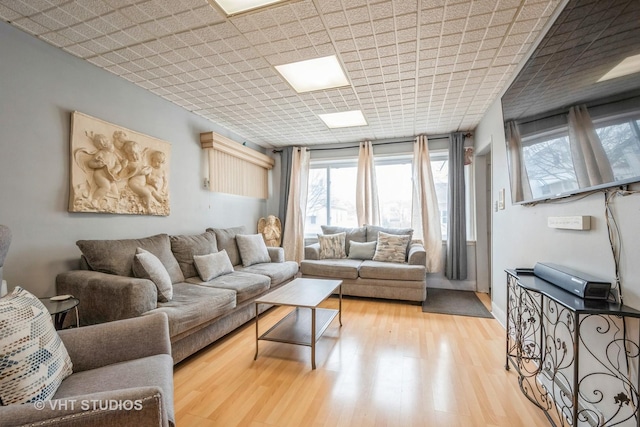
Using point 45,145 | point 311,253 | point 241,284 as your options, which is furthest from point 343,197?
point 45,145

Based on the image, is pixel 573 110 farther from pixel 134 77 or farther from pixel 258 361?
pixel 134 77

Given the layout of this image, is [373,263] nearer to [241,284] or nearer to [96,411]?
[241,284]

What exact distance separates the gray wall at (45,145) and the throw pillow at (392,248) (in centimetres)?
290

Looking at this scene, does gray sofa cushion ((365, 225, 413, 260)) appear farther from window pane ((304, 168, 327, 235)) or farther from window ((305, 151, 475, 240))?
window pane ((304, 168, 327, 235))

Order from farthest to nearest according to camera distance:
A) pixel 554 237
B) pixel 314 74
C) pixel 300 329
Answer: pixel 314 74, pixel 300 329, pixel 554 237

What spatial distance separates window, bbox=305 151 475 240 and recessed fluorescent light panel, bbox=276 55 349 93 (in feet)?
7.26

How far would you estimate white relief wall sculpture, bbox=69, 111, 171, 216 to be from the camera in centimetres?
216

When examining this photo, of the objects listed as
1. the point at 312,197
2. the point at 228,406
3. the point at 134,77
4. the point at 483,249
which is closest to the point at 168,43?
the point at 134,77

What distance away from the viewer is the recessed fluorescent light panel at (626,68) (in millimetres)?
957

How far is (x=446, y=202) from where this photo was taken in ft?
13.9

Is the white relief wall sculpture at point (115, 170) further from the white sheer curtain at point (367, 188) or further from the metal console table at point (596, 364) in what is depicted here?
the metal console table at point (596, 364)

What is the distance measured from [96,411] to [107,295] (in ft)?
4.44

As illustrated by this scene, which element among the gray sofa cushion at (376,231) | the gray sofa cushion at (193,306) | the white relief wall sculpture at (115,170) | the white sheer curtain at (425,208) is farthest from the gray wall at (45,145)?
the white sheer curtain at (425,208)

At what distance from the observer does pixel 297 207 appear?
189 inches
